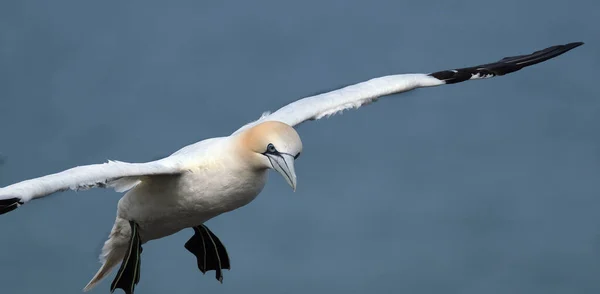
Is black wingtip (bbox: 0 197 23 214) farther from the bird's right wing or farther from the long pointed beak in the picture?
the long pointed beak

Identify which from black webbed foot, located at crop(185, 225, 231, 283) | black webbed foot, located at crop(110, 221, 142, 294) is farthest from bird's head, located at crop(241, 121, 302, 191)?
black webbed foot, located at crop(185, 225, 231, 283)

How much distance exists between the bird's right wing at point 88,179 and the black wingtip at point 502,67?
9.10 feet

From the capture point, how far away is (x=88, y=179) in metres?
9.05

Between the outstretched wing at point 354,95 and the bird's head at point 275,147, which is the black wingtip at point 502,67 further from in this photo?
the bird's head at point 275,147

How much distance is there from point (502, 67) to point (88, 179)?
4.45m

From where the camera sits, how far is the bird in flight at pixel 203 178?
30.0 feet

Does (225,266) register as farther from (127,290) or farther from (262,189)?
(262,189)

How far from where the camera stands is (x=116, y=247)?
36.7 ft

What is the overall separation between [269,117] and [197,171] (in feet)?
4.54

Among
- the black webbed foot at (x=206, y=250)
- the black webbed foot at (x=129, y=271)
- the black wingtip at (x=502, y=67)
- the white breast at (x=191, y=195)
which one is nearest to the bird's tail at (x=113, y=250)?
the black webbed foot at (x=129, y=271)

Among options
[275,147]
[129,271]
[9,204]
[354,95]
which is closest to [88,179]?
[9,204]

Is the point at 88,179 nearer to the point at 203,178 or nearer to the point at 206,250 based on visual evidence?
the point at 203,178

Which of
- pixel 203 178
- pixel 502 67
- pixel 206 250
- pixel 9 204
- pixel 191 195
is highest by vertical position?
pixel 502 67

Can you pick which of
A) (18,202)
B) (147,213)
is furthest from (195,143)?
(18,202)
